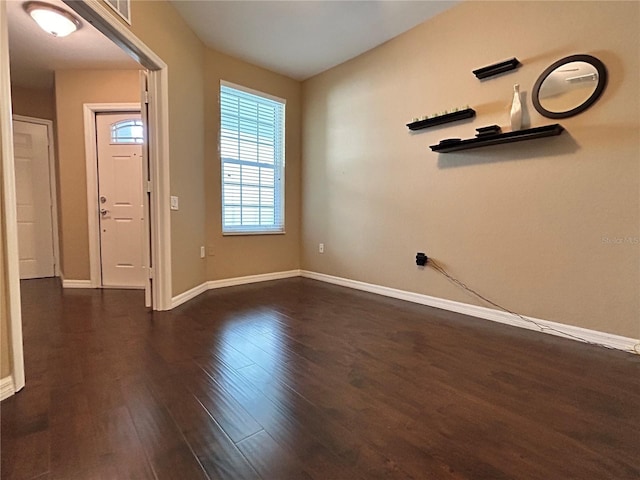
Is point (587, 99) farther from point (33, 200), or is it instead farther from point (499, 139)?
point (33, 200)

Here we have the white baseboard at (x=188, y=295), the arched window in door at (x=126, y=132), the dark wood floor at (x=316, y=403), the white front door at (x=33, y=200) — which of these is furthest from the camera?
the white front door at (x=33, y=200)

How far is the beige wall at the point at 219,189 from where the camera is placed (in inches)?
149

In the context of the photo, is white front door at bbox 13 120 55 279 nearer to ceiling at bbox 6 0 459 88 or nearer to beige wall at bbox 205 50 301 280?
ceiling at bbox 6 0 459 88

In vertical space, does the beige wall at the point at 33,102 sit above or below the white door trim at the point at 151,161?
above

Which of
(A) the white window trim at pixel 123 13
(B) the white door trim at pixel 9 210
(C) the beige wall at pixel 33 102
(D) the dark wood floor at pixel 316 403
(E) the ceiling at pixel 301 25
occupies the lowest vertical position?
(D) the dark wood floor at pixel 316 403

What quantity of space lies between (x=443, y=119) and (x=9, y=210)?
10.3 ft

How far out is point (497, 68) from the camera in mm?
2594

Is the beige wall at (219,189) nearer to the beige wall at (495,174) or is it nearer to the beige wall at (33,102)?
the beige wall at (495,174)

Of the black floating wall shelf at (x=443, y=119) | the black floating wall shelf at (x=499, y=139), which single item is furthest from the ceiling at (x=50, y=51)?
the black floating wall shelf at (x=499, y=139)

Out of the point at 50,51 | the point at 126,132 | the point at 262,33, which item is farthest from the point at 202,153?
the point at 50,51

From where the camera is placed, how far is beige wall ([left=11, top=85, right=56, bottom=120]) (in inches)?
174

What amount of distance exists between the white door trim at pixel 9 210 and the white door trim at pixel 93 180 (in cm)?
261

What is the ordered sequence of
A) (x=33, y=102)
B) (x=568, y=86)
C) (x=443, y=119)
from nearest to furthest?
(x=568, y=86), (x=443, y=119), (x=33, y=102)

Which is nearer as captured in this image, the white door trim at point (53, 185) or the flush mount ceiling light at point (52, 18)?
the flush mount ceiling light at point (52, 18)
